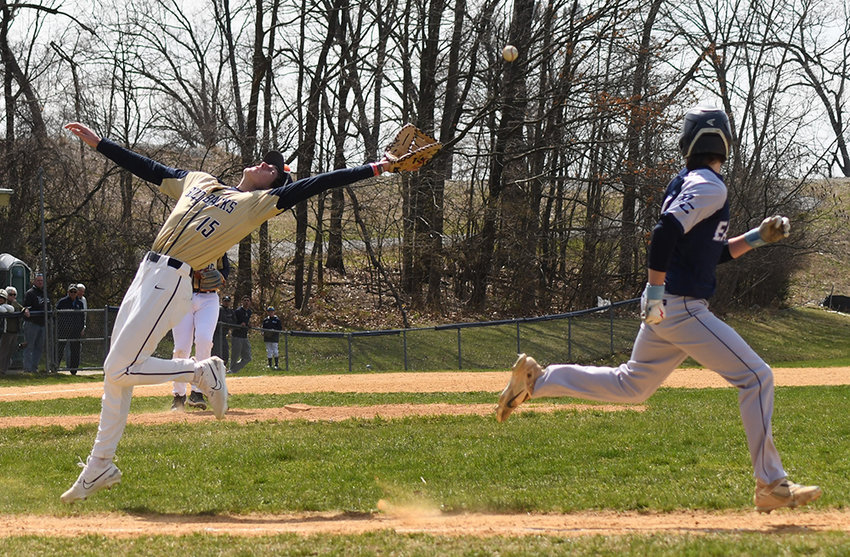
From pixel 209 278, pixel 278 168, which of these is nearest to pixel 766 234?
pixel 278 168

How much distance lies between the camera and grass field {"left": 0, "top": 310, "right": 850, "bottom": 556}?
5.02m

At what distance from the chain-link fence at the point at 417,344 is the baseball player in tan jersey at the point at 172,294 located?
13.9 meters

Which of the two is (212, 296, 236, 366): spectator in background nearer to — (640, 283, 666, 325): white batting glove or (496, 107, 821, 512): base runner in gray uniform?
(496, 107, 821, 512): base runner in gray uniform

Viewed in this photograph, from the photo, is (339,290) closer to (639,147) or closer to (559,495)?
(639,147)

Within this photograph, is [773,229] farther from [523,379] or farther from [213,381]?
[213,381]

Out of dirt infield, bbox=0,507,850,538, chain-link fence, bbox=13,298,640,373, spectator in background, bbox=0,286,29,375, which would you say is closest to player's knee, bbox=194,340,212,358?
dirt infield, bbox=0,507,850,538

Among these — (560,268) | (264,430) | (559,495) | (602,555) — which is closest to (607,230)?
(560,268)

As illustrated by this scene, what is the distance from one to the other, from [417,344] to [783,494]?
669 inches

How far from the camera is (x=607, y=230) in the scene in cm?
3195

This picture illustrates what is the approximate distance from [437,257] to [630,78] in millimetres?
8282

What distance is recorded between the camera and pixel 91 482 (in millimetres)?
6379

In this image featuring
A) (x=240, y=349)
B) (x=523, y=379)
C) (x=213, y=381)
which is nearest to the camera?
(x=523, y=379)

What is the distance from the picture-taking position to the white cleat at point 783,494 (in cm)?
521

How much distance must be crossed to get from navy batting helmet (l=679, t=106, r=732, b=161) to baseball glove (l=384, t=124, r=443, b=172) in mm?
1822
